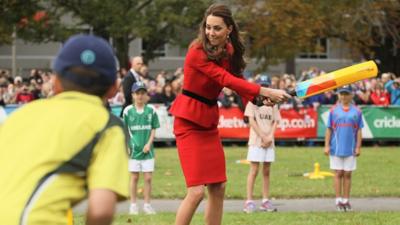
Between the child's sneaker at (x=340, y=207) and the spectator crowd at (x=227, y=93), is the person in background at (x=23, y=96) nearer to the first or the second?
the spectator crowd at (x=227, y=93)

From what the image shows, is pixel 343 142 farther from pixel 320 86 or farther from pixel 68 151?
pixel 68 151

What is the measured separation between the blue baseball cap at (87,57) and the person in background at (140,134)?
822cm

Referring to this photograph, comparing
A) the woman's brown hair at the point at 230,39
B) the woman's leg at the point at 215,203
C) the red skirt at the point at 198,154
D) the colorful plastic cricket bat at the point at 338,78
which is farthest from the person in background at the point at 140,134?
the colorful plastic cricket bat at the point at 338,78

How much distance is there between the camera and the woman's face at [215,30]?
295 inches

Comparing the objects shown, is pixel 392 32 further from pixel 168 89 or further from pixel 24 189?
pixel 24 189

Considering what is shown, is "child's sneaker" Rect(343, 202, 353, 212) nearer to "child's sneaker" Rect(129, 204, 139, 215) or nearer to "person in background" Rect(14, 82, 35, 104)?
"child's sneaker" Rect(129, 204, 139, 215)

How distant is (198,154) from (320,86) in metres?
1.18

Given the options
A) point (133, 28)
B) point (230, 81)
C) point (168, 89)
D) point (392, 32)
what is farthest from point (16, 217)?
point (392, 32)

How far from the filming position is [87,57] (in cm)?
362

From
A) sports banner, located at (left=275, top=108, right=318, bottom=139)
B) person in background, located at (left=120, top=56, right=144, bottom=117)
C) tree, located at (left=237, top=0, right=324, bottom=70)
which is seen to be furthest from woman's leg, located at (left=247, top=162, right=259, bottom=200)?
tree, located at (left=237, top=0, right=324, bottom=70)

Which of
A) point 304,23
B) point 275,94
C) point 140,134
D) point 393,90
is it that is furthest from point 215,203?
point 304,23

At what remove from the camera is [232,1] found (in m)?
35.6

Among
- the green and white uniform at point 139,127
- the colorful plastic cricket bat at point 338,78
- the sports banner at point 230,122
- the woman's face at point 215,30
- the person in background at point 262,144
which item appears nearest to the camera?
the colorful plastic cricket bat at point 338,78

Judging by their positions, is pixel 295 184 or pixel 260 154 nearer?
pixel 260 154
